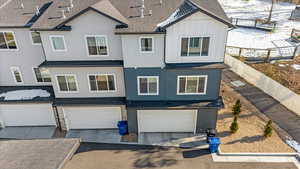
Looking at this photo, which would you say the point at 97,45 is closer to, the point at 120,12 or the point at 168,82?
the point at 120,12

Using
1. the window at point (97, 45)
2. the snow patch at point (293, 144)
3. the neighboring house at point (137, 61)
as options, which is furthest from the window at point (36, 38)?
the snow patch at point (293, 144)

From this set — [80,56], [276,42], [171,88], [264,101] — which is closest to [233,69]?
[264,101]

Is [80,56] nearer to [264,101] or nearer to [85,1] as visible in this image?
[85,1]

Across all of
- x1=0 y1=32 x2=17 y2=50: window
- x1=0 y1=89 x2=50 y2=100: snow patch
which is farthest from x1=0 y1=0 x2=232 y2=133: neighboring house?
x1=0 y1=32 x2=17 y2=50: window

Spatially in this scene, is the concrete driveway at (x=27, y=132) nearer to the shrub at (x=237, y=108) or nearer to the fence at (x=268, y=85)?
the shrub at (x=237, y=108)

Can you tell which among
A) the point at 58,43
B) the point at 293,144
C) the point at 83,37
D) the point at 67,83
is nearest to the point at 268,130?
the point at 293,144

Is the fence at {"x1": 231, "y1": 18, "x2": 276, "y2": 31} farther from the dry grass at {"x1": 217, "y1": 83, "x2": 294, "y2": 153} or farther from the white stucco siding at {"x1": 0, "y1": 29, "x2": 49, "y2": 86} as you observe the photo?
the white stucco siding at {"x1": 0, "y1": 29, "x2": 49, "y2": 86}
